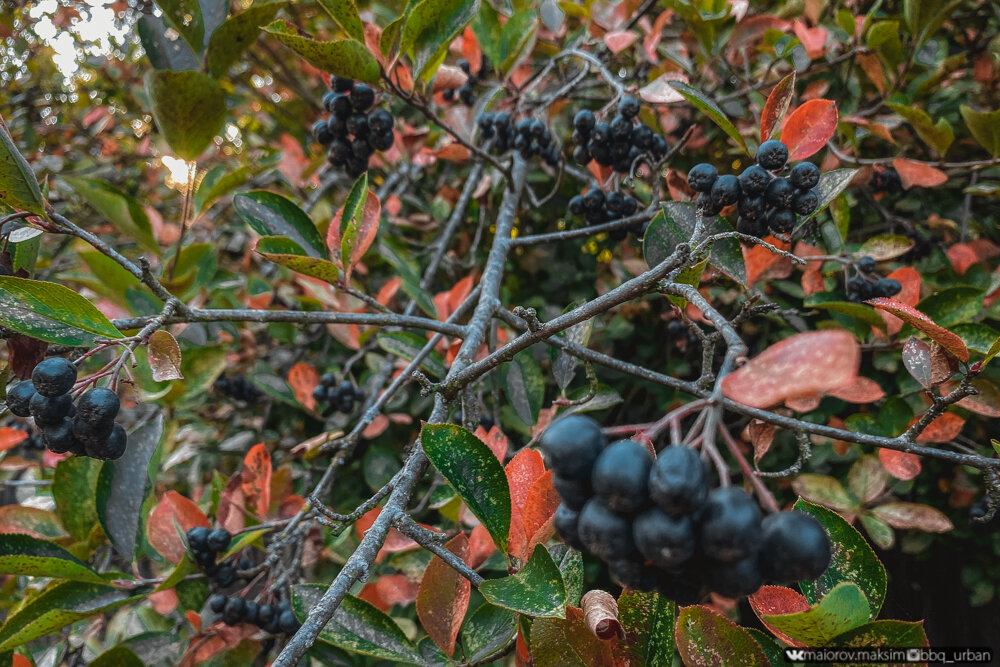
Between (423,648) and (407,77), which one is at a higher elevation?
(407,77)

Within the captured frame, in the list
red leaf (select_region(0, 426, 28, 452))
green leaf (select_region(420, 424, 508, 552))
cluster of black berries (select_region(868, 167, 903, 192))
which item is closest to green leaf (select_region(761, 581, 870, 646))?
green leaf (select_region(420, 424, 508, 552))

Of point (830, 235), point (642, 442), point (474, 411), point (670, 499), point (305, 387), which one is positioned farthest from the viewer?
point (305, 387)

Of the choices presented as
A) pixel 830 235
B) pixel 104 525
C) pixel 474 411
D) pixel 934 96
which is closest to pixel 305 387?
pixel 104 525

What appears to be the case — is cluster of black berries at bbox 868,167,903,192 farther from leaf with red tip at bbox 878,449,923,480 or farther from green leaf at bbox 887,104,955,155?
leaf with red tip at bbox 878,449,923,480

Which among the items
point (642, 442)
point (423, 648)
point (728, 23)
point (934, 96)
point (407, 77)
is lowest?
point (934, 96)

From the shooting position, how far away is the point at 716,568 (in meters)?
0.49

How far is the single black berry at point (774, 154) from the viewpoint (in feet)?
2.90

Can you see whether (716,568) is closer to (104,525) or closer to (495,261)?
(495,261)

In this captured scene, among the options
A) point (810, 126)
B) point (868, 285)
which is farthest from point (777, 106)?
point (868, 285)

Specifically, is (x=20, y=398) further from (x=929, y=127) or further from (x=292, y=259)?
(x=929, y=127)

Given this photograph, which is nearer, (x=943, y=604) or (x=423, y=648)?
(x=423, y=648)

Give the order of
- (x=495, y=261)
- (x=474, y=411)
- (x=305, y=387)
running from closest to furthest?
1. (x=474, y=411)
2. (x=495, y=261)
3. (x=305, y=387)

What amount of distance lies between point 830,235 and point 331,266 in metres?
1.21

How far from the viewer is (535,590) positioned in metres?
0.65
